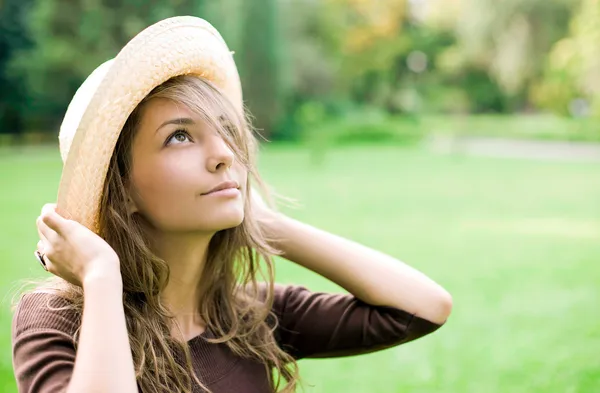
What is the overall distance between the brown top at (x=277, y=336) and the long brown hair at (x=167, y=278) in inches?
1.8

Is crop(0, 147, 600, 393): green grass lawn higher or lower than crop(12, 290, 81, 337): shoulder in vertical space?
lower

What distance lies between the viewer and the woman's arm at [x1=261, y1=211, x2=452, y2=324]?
1.95 meters

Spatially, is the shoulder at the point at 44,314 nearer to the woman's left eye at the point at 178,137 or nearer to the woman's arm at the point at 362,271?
the woman's left eye at the point at 178,137

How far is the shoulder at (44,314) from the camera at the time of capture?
1.53m

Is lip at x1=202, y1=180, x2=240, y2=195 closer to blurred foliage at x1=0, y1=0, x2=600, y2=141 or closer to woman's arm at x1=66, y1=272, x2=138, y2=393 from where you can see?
woman's arm at x1=66, y1=272, x2=138, y2=393

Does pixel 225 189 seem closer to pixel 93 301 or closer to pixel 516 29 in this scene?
pixel 93 301

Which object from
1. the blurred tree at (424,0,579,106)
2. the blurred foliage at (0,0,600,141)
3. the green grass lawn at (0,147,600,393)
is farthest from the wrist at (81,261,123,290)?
the blurred tree at (424,0,579,106)

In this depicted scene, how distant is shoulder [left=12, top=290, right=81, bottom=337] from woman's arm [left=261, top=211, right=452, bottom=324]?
1.86 feet

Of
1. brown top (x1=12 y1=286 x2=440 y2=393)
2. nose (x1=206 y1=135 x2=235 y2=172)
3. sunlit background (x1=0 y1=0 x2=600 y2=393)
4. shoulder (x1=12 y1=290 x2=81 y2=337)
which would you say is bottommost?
sunlit background (x1=0 y1=0 x2=600 y2=393)

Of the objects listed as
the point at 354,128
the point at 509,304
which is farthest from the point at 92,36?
the point at 509,304

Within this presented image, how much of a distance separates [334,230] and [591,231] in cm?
361

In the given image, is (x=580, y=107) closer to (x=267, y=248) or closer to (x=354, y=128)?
(x=354, y=128)

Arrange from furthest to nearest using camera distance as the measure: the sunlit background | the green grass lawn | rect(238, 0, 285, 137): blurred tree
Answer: rect(238, 0, 285, 137): blurred tree
the sunlit background
the green grass lawn

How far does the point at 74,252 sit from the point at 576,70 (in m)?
29.2
